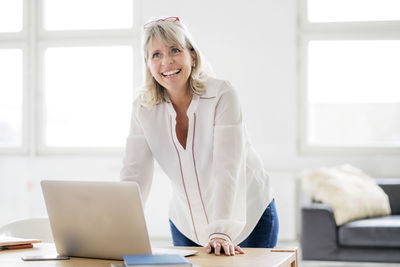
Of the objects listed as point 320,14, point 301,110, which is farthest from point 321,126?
point 320,14

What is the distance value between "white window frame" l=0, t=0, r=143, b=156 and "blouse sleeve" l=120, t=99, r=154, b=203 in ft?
11.7

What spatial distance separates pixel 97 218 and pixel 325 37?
4123mm

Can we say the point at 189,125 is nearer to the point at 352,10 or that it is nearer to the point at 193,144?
the point at 193,144

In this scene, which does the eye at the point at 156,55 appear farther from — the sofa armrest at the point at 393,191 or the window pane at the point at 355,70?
the window pane at the point at 355,70

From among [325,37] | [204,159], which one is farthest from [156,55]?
[325,37]

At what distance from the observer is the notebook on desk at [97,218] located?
4.63 feet

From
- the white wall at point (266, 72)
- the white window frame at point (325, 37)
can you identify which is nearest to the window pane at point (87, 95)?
the white wall at point (266, 72)

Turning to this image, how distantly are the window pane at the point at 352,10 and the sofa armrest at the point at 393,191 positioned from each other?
5.21 feet

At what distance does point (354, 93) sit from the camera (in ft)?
17.2

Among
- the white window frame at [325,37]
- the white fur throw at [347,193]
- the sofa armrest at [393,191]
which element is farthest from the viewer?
the white window frame at [325,37]

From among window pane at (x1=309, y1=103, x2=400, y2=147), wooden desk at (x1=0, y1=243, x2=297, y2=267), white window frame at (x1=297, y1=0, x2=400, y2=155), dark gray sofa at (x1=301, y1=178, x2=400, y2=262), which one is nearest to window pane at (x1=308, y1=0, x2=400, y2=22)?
white window frame at (x1=297, y1=0, x2=400, y2=155)

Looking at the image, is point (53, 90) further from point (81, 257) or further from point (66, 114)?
point (81, 257)

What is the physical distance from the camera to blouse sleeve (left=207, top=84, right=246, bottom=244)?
5.67ft

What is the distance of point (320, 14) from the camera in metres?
5.21
